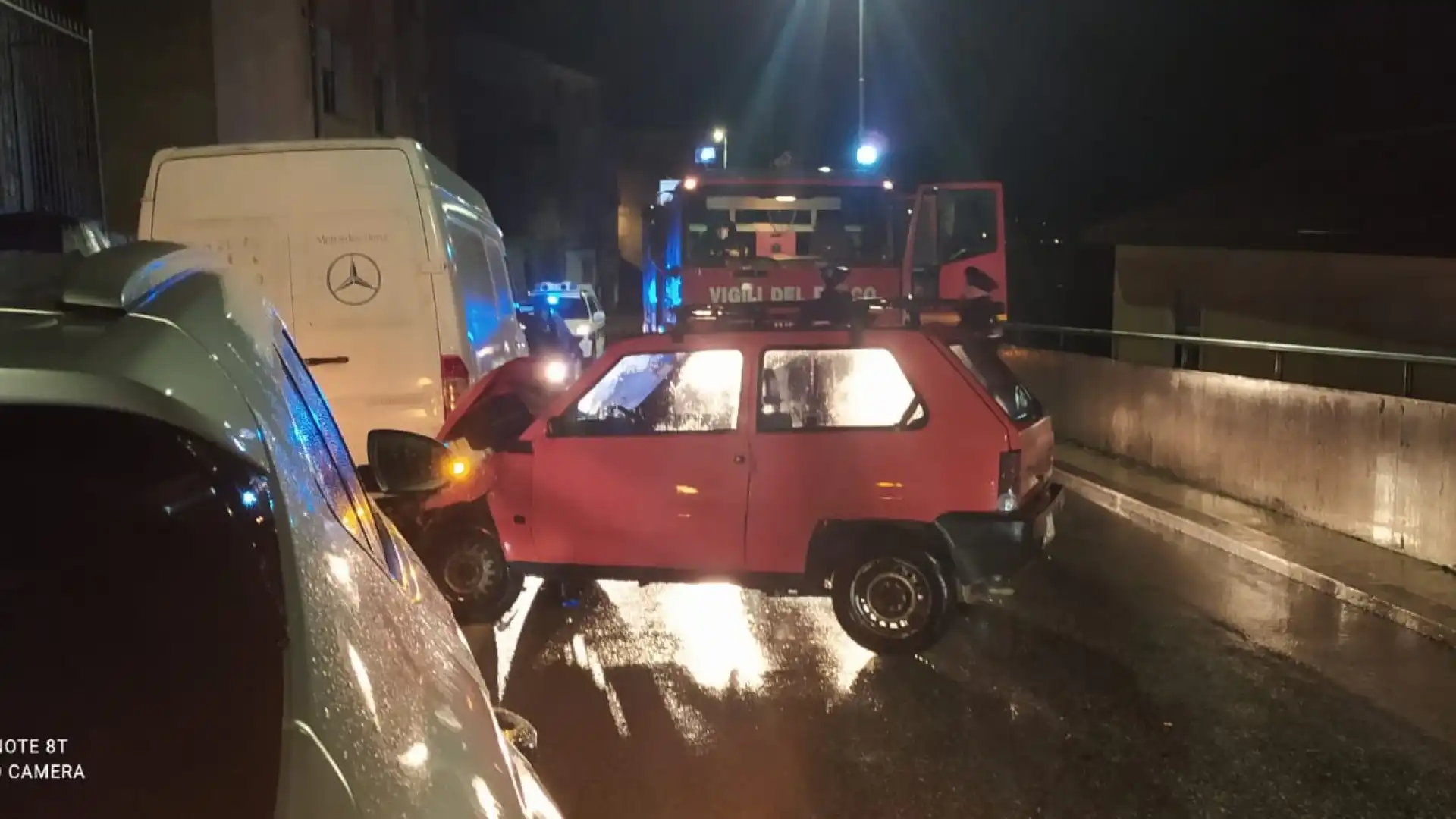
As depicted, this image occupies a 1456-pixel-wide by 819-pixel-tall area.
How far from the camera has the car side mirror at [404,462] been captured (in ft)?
10.8

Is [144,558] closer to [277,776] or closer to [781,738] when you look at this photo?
[277,776]

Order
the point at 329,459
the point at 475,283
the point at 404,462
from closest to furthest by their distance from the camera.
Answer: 1. the point at 329,459
2. the point at 404,462
3. the point at 475,283

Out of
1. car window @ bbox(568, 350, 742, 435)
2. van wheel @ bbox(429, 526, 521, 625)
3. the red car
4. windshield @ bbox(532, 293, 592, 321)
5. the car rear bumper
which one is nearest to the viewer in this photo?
the car rear bumper

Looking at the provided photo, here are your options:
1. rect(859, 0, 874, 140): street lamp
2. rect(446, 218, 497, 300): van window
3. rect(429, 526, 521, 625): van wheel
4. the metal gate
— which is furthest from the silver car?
rect(859, 0, 874, 140): street lamp

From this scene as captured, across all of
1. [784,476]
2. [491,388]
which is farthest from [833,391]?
[491,388]

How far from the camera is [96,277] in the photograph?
1.75 metres

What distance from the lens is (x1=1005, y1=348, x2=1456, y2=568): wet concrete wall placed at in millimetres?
8156

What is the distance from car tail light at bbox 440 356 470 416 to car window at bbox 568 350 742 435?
53.2 inches

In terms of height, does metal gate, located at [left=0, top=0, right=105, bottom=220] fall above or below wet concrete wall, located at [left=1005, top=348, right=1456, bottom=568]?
above

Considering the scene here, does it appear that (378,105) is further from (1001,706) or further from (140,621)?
(140,621)

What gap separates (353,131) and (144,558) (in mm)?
22957

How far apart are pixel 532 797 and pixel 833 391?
450cm

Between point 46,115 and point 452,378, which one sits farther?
point 46,115

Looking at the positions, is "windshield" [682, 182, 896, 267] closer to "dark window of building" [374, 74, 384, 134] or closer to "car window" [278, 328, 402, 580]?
"car window" [278, 328, 402, 580]
